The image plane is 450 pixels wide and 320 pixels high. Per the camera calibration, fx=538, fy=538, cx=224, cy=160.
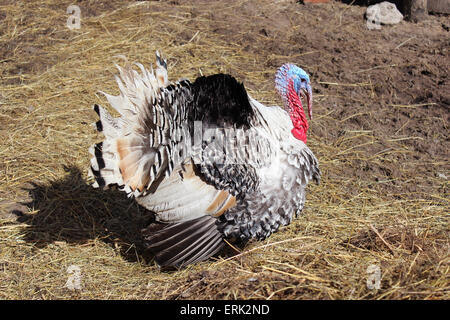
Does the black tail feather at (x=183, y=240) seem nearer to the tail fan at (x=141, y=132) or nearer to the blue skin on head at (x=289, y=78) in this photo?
the tail fan at (x=141, y=132)

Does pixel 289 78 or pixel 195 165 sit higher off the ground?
pixel 289 78

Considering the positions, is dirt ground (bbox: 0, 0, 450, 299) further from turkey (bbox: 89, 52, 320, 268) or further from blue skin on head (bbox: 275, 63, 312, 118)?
blue skin on head (bbox: 275, 63, 312, 118)

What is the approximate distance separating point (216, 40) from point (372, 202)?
326 cm

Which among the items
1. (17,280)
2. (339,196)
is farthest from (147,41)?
(17,280)

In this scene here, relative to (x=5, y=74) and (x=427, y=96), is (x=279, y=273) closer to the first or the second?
(x=427, y=96)

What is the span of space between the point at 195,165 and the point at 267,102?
2428 millimetres

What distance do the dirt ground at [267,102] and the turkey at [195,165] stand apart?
0.29 m

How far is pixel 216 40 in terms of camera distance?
6.89m

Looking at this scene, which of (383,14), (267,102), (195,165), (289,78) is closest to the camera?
(195,165)

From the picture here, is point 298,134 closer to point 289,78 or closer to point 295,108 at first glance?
point 295,108

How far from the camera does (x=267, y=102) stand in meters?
5.80

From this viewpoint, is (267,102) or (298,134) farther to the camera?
(267,102)

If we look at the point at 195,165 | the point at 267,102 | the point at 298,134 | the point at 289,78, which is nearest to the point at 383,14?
the point at 267,102

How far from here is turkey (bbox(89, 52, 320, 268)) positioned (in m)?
3.55
